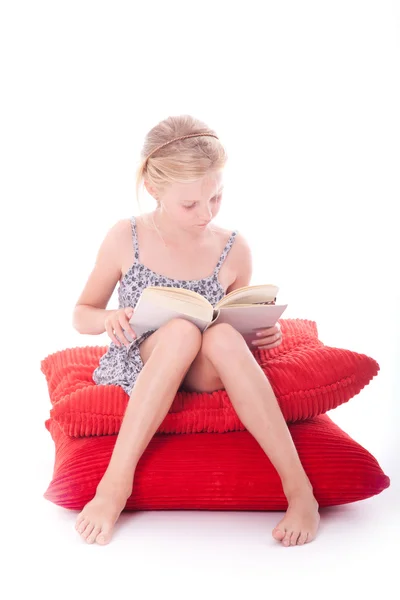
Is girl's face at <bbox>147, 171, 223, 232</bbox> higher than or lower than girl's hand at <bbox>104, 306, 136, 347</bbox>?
higher

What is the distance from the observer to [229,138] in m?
3.76

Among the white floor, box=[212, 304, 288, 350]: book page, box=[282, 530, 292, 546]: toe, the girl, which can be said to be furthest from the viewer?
box=[212, 304, 288, 350]: book page

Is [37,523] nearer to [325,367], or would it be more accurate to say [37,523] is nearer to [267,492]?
[267,492]

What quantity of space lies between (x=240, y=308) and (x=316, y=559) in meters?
0.58

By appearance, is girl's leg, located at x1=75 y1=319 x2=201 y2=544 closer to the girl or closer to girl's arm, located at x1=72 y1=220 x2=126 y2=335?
the girl

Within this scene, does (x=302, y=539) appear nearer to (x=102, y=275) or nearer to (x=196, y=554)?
(x=196, y=554)

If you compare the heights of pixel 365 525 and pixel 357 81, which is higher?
pixel 357 81

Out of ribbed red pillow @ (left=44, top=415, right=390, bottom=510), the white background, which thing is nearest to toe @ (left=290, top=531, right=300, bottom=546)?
ribbed red pillow @ (left=44, top=415, right=390, bottom=510)

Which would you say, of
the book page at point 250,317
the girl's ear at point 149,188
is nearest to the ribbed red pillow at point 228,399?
the book page at point 250,317

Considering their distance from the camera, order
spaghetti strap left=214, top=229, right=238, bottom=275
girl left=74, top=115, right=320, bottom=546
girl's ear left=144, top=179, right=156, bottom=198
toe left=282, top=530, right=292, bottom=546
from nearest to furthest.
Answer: toe left=282, top=530, right=292, bottom=546 → girl left=74, top=115, right=320, bottom=546 → girl's ear left=144, top=179, right=156, bottom=198 → spaghetti strap left=214, top=229, right=238, bottom=275

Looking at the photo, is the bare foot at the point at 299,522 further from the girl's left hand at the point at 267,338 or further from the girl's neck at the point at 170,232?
the girl's neck at the point at 170,232

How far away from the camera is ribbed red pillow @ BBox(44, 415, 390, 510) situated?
208 centimetres

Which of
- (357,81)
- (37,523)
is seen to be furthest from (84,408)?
(357,81)

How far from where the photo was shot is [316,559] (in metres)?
1.82
